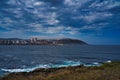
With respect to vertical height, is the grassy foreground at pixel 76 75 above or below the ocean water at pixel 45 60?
above

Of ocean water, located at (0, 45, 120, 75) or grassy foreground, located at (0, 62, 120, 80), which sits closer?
grassy foreground, located at (0, 62, 120, 80)

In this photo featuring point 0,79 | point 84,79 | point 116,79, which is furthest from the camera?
point 0,79

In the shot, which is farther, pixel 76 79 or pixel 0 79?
pixel 0 79

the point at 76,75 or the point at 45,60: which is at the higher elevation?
the point at 76,75

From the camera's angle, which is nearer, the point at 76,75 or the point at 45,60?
the point at 76,75

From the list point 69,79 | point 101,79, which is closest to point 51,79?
point 69,79

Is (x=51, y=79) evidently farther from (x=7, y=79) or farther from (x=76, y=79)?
(x=7, y=79)

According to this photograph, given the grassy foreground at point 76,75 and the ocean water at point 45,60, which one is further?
the ocean water at point 45,60

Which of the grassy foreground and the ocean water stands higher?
the grassy foreground

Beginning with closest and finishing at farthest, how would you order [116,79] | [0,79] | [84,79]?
[116,79], [84,79], [0,79]
